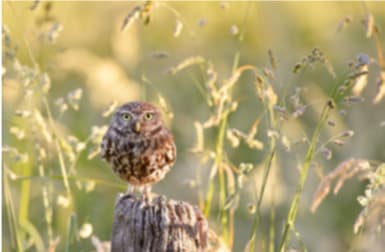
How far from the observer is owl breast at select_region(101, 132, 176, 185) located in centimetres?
259

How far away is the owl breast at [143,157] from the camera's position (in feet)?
8.48

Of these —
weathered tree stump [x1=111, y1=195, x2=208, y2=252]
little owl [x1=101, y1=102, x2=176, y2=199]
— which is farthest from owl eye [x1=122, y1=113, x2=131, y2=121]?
weathered tree stump [x1=111, y1=195, x2=208, y2=252]

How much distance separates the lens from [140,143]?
102 inches

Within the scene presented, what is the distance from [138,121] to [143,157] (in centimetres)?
9

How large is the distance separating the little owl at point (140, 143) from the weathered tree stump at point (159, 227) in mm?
317

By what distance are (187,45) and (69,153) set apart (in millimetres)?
2928

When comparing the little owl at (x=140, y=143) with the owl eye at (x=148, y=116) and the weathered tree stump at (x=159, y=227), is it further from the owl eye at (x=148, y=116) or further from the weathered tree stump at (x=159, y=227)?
the weathered tree stump at (x=159, y=227)

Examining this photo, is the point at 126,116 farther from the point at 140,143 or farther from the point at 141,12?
the point at 141,12

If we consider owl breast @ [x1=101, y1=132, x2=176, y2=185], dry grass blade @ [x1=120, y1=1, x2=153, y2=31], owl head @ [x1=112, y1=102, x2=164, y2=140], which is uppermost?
dry grass blade @ [x1=120, y1=1, x2=153, y2=31]

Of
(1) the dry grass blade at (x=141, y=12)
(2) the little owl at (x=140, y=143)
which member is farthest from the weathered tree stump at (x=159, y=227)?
(1) the dry grass blade at (x=141, y=12)

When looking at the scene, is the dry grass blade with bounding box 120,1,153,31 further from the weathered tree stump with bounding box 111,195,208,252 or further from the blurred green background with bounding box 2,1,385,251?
the weathered tree stump with bounding box 111,195,208,252

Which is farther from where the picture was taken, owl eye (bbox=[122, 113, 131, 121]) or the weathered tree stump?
owl eye (bbox=[122, 113, 131, 121])

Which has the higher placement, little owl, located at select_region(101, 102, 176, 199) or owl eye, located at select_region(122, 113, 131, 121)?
owl eye, located at select_region(122, 113, 131, 121)

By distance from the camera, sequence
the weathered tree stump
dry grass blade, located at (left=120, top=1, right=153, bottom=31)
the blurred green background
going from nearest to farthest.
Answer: the weathered tree stump
dry grass blade, located at (left=120, top=1, right=153, bottom=31)
the blurred green background
